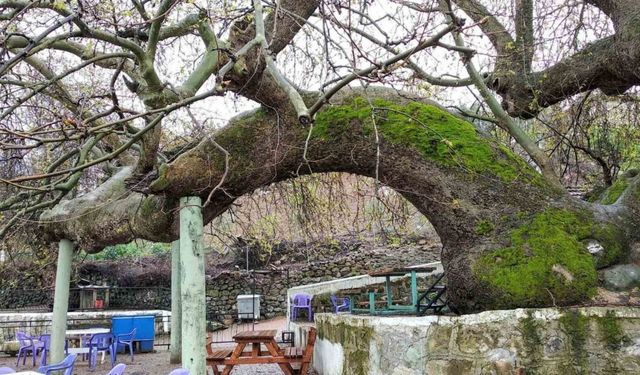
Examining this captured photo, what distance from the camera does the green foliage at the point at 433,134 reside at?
227 inches

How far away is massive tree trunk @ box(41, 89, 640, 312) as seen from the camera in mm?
5195

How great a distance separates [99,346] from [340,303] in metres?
5.71

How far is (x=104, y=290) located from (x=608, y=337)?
1895 cm

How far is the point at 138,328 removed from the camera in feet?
42.4

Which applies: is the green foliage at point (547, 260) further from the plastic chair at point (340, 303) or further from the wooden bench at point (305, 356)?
the plastic chair at point (340, 303)

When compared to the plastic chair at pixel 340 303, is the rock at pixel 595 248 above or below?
above

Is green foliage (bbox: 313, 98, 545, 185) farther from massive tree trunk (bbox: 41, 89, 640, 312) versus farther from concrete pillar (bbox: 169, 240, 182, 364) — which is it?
concrete pillar (bbox: 169, 240, 182, 364)

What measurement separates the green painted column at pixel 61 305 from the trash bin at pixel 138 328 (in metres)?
3.25

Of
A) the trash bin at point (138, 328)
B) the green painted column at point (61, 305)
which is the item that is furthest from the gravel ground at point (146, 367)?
the green painted column at point (61, 305)

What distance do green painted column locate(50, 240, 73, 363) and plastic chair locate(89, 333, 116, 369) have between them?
151 cm

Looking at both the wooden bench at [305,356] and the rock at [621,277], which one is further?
the wooden bench at [305,356]

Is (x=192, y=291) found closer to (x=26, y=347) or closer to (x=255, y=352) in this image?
(x=255, y=352)

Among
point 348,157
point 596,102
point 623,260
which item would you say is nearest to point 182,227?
point 348,157

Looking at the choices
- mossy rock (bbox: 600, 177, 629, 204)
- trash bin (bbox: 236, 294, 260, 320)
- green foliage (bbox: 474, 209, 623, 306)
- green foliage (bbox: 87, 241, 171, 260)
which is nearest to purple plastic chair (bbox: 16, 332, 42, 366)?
trash bin (bbox: 236, 294, 260, 320)
